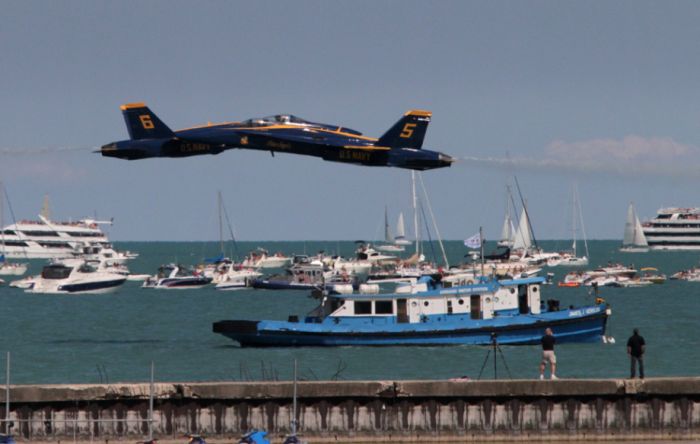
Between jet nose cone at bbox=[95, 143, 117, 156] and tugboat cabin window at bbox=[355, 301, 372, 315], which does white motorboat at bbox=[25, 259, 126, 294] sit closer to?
tugboat cabin window at bbox=[355, 301, 372, 315]

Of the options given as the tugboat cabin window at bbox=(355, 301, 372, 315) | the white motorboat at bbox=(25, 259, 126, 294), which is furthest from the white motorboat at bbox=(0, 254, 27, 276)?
the tugboat cabin window at bbox=(355, 301, 372, 315)

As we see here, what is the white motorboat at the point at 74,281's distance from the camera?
400ft

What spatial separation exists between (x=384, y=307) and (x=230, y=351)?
820cm

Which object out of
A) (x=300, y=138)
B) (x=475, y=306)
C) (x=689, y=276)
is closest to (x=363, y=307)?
(x=475, y=306)

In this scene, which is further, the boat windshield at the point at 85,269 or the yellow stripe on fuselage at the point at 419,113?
the boat windshield at the point at 85,269

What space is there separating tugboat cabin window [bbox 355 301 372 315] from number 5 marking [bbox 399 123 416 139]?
1209 centimetres

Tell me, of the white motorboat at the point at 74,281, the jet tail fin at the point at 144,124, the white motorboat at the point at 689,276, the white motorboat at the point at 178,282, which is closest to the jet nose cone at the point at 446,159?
the jet tail fin at the point at 144,124

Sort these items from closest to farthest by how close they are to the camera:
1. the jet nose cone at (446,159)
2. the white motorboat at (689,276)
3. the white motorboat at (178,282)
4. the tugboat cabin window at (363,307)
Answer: the jet nose cone at (446,159), the tugboat cabin window at (363,307), the white motorboat at (178,282), the white motorboat at (689,276)

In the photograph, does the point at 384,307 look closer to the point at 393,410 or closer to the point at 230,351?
the point at 230,351

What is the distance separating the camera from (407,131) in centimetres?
5428

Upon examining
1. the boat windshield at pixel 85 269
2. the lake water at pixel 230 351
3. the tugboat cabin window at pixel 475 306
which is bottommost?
the lake water at pixel 230 351

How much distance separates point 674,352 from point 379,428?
3268cm

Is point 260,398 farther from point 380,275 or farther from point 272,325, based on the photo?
→ point 380,275

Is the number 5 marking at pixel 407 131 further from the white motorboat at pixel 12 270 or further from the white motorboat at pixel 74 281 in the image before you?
the white motorboat at pixel 12 270
